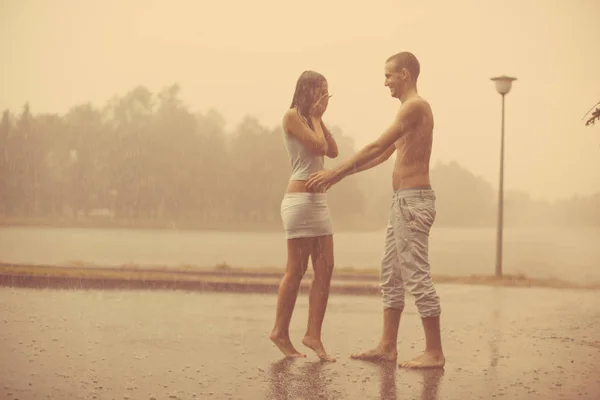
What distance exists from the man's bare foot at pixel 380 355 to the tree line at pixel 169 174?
15.8 meters

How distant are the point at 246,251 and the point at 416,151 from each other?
1635 centimetres

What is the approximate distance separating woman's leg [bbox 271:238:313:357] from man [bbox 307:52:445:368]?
455 mm

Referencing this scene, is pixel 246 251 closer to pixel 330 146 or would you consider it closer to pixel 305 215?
pixel 330 146

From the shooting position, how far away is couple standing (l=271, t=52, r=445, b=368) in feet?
19.1

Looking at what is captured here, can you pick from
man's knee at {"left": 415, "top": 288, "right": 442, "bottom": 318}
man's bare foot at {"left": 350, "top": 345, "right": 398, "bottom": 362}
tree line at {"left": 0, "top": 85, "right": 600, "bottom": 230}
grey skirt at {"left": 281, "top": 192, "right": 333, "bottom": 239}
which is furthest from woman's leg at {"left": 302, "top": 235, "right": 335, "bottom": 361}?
tree line at {"left": 0, "top": 85, "right": 600, "bottom": 230}

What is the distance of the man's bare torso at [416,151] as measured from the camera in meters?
5.88

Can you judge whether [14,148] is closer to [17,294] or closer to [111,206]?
[111,206]

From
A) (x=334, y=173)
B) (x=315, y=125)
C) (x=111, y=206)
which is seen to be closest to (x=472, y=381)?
(x=334, y=173)

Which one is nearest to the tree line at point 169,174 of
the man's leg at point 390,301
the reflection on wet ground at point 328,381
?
the man's leg at point 390,301

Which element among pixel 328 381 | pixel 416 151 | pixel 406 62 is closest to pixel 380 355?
pixel 328 381

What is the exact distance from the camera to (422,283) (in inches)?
229

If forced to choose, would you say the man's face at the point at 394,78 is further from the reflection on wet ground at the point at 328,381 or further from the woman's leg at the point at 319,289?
the reflection on wet ground at the point at 328,381

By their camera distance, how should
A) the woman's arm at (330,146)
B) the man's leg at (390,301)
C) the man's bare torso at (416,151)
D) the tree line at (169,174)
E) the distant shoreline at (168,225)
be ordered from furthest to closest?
1. the tree line at (169,174)
2. the distant shoreline at (168,225)
3. the woman's arm at (330,146)
4. the man's leg at (390,301)
5. the man's bare torso at (416,151)

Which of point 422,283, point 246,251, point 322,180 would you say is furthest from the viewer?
→ point 246,251
